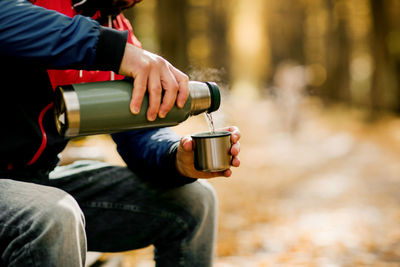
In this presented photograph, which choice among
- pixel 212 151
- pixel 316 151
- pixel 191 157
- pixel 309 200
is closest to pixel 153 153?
pixel 191 157

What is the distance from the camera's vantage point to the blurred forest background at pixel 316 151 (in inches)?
140

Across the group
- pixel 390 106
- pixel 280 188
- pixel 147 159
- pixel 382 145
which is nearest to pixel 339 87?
pixel 390 106

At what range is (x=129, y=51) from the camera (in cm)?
128

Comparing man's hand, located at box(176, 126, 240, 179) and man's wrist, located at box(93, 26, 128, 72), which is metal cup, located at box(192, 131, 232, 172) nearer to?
man's hand, located at box(176, 126, 240, 179)

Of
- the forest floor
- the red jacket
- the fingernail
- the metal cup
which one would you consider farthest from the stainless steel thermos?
the forest floor

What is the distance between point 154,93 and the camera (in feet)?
4.26

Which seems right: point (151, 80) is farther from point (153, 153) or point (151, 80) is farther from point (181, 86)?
point (153, 153)

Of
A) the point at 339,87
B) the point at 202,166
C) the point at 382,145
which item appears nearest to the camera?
the point at 202,166

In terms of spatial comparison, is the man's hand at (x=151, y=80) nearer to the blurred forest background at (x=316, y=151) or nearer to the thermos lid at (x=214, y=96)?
the thermos lid at (x=214, y=96)

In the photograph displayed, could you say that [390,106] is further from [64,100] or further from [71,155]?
[64,100]

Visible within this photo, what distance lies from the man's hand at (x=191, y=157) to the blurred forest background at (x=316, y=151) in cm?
50

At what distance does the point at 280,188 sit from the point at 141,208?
177 inches

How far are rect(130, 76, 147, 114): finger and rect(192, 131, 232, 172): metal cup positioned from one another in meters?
0.26

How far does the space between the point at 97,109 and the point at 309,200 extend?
171 inches
